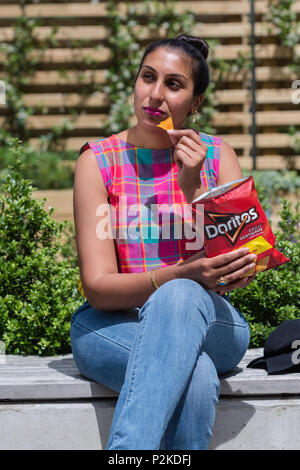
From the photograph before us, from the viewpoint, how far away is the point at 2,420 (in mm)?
1851

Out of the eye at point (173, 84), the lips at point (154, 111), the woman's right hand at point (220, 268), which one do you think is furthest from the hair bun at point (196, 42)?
the woman's right hand at point (220, 268)

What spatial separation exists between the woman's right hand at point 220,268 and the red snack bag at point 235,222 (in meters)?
0.02

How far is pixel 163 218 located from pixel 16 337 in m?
0.81

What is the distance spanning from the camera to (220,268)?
1.73m

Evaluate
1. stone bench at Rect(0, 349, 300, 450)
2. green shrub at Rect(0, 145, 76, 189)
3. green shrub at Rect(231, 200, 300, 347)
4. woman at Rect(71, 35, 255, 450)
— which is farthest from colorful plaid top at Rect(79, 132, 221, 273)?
green shrub at Rect(0, 145, 76, 189)

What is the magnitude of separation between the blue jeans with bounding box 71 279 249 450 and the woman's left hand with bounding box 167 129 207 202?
32 cm

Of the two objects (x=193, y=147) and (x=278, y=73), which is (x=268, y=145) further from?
(x=193, y=147)

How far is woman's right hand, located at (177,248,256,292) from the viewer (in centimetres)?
171

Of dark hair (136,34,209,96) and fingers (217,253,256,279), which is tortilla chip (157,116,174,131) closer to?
dark hair (136,34,209,96)

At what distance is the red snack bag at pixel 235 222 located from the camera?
1696 mm

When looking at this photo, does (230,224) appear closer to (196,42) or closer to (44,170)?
(196,42)

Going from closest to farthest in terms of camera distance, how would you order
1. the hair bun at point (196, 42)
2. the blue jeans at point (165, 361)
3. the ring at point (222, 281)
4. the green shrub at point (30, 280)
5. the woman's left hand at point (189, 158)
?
the blue jeans at point (165, 361)
the ring at point (222, 281)
the woman's left hand at point (189, 158)
the hair bun at point (196, 42)
the green shrub at point (30, 280)

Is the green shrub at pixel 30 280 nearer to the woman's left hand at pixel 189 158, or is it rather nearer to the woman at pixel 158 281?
the woman at pixel 158 281
